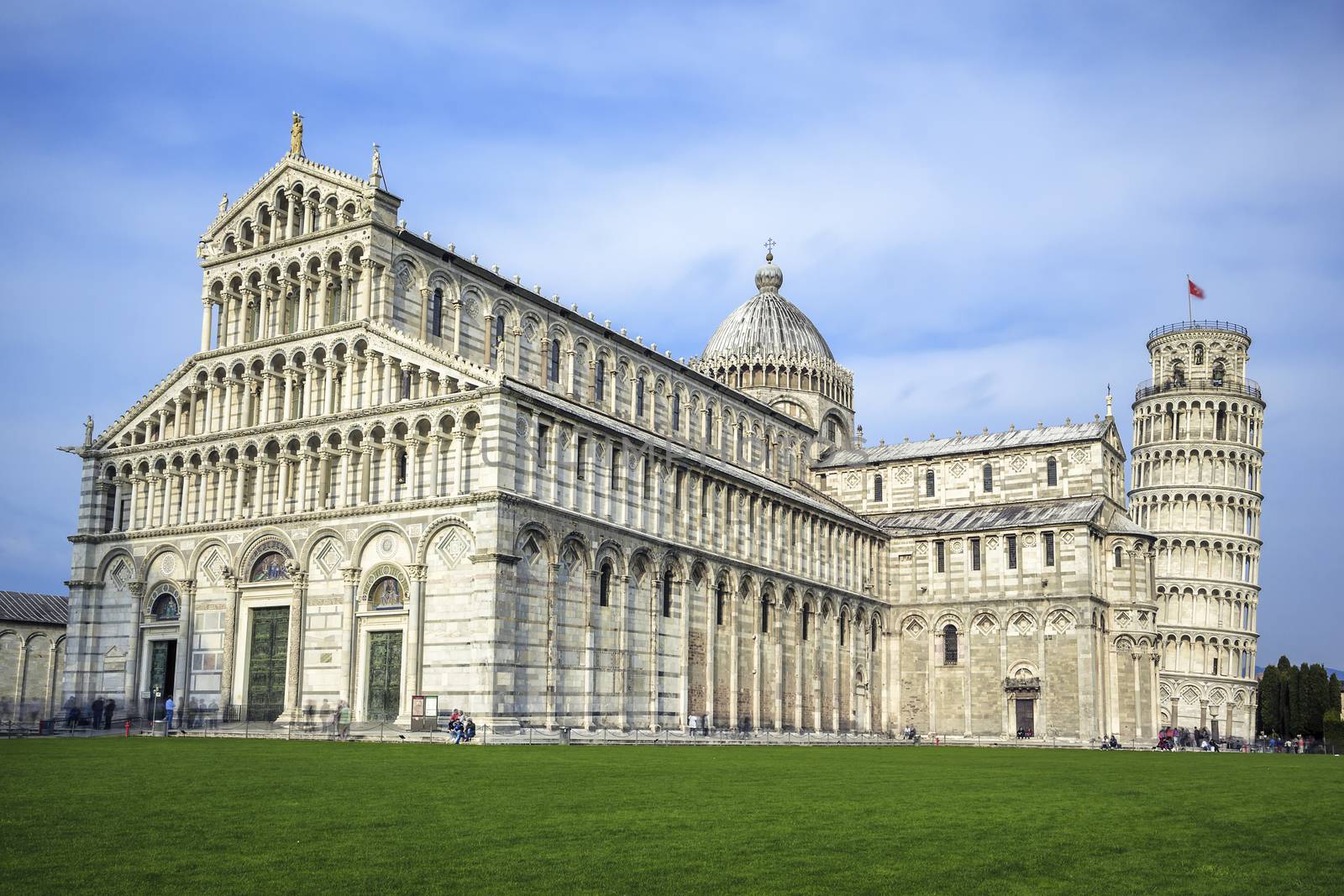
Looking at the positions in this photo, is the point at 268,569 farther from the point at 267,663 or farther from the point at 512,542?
the point at 512,542

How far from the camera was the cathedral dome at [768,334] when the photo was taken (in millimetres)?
94250

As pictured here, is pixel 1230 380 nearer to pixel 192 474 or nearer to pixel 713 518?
pixel 713 518

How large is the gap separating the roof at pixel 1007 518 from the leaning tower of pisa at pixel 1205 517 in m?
27.9

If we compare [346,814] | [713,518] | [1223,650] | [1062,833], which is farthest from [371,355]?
[1223,650]

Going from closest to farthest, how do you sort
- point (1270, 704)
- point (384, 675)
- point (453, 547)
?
point (453, 547) < point (384, 675) < point (1270, 704)

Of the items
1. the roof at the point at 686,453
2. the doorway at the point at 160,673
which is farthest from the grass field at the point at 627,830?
the doorway at the point at 160,673

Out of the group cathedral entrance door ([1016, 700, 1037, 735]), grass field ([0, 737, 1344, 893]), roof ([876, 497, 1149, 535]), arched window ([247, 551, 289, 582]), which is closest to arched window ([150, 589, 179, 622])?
arched window ([247, 551, 289, 582])

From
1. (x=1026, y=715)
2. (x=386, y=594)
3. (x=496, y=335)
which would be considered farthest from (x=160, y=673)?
(x=1026, y=715)

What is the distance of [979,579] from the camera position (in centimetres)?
8056

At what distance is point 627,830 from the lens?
674 inches

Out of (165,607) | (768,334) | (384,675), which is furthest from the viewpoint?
(768,334)

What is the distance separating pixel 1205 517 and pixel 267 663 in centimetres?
8437

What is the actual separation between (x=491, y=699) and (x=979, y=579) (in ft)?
139

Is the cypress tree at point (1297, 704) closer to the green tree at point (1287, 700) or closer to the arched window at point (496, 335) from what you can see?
the green tree at point (1287, 700)
